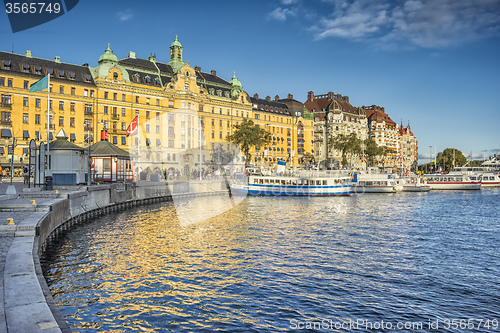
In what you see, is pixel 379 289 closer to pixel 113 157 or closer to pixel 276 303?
pixel 276 303

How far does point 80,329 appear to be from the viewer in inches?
590

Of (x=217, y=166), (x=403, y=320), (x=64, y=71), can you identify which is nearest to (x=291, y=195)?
(x=217, y=166)

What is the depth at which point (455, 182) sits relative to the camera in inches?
4461

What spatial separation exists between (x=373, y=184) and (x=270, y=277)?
83263 millimetres

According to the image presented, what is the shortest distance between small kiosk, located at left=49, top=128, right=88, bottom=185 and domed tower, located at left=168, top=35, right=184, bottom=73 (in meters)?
74.2

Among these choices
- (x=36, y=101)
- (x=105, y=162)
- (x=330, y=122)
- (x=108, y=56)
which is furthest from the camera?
(x=330, y=122)

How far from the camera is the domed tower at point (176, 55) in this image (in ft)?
386

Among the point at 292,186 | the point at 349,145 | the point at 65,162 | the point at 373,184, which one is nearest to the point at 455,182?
the point at 373,184

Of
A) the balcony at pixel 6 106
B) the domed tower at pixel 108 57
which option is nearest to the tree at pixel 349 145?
the domed tower at pixel 108 57

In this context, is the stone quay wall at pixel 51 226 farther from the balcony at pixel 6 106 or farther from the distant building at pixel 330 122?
the distant building at pixel 330 122

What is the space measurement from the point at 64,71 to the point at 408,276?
91222mm

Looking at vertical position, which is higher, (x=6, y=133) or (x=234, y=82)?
(x=234, y=82)

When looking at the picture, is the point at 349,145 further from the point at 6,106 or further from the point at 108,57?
the point at 6,106

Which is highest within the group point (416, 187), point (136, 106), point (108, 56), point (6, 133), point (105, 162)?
point (108, 56)
